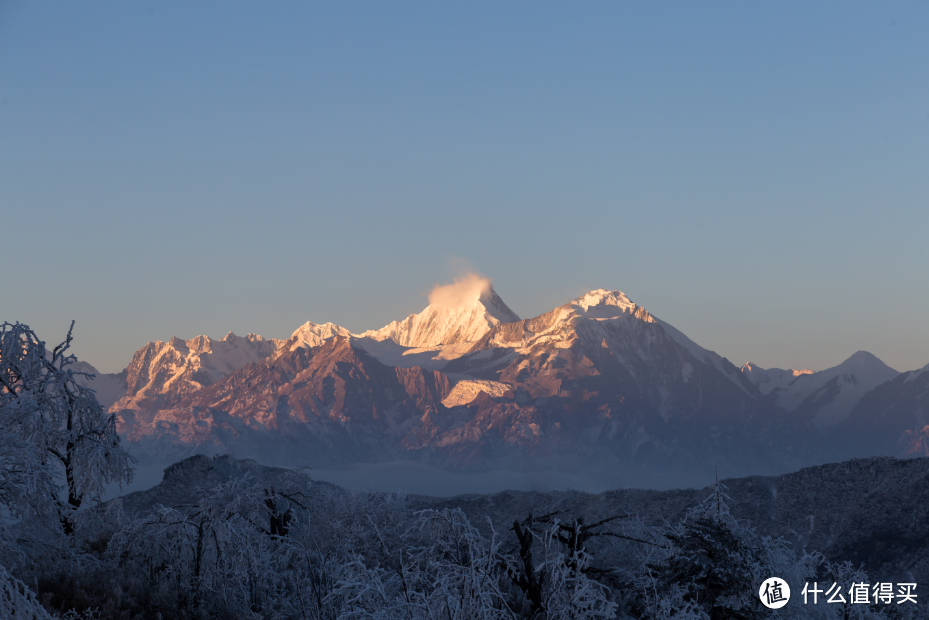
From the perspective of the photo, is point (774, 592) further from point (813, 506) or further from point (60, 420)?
point (813, 506)

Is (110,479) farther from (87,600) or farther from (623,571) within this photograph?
(623,571)

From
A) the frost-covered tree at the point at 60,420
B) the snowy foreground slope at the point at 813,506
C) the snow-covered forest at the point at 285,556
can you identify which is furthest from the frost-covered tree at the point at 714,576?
the frost-covered tree at the point at 60,420

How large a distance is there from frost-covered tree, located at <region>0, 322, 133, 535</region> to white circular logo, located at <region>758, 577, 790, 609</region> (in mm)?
19967

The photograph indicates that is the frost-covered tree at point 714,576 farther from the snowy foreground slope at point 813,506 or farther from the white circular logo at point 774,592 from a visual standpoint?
the snowy foreground slope at point 813,506

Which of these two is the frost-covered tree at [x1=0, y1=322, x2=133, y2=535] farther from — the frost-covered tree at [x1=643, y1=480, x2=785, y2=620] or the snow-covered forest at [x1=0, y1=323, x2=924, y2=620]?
the frost-covered tree at [x1=643, y1=480, x2=785, y2=620]

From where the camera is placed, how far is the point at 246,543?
2338 centimetres

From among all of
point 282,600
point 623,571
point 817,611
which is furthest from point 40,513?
point 817,611

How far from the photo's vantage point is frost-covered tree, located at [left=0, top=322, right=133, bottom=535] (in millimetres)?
24594

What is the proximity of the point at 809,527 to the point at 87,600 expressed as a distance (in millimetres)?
33470

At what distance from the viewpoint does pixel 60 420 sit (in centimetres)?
2586

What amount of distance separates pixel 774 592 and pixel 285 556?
15.3m

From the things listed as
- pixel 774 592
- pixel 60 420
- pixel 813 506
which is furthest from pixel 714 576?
pixel 813 506

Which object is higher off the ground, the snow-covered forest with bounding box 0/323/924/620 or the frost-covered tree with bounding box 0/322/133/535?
the frost-covered tree with bounding box 0/322/133/535

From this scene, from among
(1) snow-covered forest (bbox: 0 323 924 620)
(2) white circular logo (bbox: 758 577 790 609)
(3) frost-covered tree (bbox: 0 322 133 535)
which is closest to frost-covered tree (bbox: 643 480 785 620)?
(1) snow-covered forest (bbox: 0 323 924 620)
